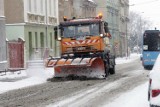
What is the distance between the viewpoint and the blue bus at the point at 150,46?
113 ft

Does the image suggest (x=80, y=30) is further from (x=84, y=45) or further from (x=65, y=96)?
(x=65, y=96)

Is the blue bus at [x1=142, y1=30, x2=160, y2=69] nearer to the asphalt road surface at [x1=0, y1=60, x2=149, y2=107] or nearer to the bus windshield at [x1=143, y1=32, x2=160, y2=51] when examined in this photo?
the bus windshield at [x1=143, y1=32, x2=160, y2=51]

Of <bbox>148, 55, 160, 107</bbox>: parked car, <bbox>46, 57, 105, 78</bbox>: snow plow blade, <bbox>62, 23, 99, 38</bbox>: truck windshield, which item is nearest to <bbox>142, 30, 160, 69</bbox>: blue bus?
<bbox>62, 23, 99, 38</bbox>: truck windshield

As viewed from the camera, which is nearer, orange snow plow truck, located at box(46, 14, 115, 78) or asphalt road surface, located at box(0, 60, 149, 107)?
asphalt road surface, located at box(0, 60, 149, 107)

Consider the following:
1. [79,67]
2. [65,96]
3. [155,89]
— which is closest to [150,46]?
[79,67]

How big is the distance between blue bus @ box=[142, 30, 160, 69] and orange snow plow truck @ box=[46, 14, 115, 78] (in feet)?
32.1

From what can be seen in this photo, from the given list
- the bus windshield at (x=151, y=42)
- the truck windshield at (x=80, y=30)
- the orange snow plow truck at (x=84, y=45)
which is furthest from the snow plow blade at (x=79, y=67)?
the bus windshield at (x=151, y=42)

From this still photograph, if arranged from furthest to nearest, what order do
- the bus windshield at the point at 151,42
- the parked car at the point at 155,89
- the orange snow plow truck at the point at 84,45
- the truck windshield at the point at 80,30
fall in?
the bus windshield at the point at 151,42 → the truck windshield at the point at 80,30 → the orange snow plow truck at the point at 84,45 → the parked car at the point at 155,89

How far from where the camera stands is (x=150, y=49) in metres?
35.0

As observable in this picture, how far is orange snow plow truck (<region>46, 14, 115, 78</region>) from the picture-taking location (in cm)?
2378

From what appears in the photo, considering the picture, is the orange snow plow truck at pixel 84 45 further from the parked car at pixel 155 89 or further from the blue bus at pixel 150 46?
the parked car at pixel 155 89

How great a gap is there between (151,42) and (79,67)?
1231 centimetres

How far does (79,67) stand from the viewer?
2358cm

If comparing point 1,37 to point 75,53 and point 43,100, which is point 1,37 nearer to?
point 75,53
